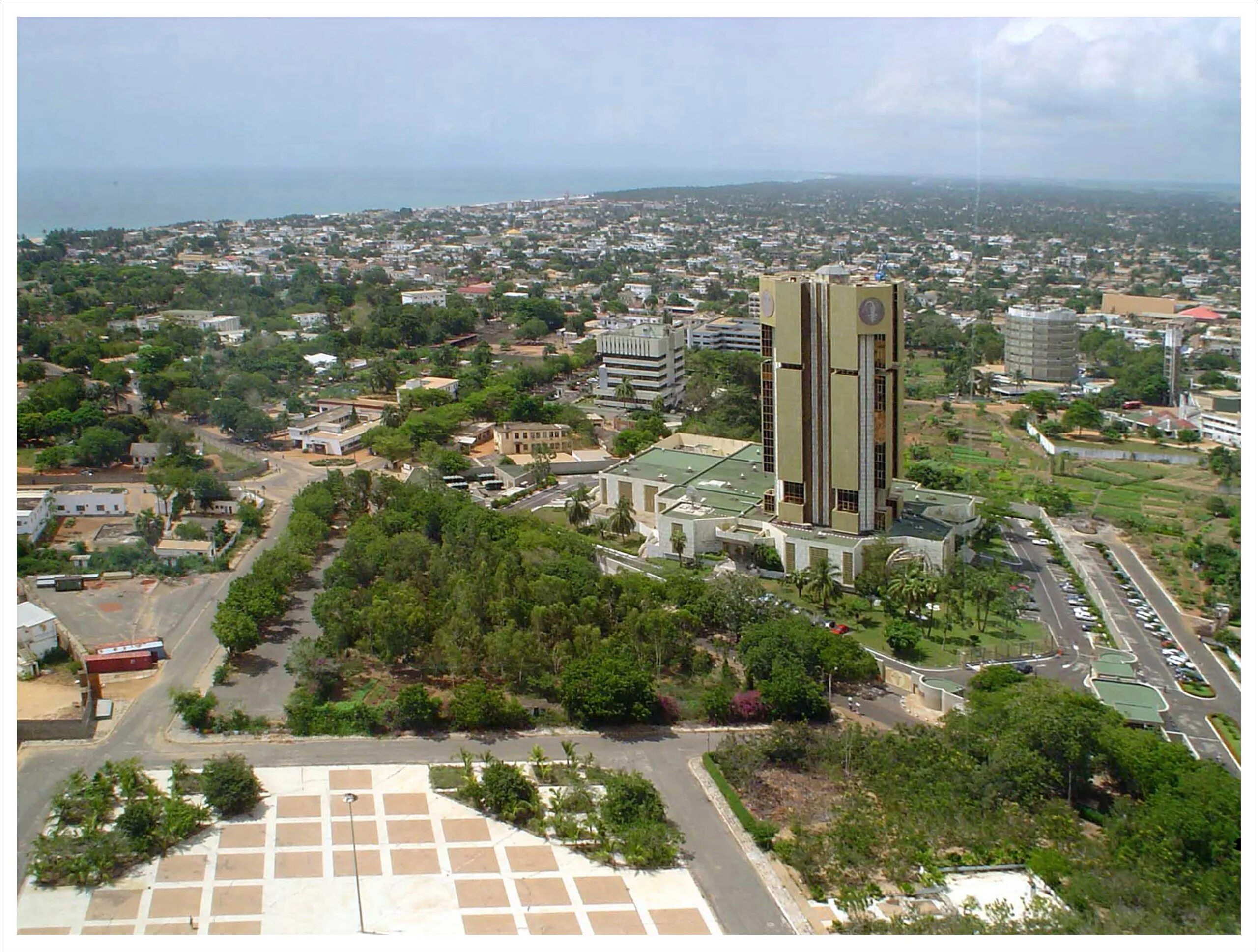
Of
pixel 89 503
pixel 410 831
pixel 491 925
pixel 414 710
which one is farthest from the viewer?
pixel 89 503

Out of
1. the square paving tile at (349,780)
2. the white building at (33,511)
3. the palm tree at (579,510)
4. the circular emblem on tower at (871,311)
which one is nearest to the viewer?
the square paving tile at (349,780)

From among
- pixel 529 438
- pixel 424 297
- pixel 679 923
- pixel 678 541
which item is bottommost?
pixel 679 923

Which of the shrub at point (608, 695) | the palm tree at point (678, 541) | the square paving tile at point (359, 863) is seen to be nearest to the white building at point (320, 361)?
the palm tree at point (678, 541)

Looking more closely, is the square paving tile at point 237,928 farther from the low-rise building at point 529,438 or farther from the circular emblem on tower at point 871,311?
the low-rise building at point 529,438

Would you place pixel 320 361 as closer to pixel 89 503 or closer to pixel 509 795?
pixel 89 503

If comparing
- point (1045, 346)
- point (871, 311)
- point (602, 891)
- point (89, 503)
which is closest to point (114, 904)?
point (602, 891)

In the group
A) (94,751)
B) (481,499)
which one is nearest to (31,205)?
(481,499)

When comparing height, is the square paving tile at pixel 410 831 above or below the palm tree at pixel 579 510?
below
